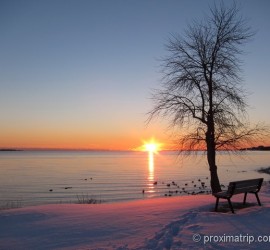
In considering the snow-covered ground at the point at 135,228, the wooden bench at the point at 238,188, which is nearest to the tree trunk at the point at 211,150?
the wooden bench at the point at 238,188

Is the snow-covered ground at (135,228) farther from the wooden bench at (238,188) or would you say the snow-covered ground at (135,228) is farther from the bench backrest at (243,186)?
the bench backrest at (243,186)

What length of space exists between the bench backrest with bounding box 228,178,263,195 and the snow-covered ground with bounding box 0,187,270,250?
687 millimetres

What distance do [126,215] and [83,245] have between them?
3.18 meters

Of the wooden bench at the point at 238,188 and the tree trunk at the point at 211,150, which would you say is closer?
the wooden bench at the point at 238,188

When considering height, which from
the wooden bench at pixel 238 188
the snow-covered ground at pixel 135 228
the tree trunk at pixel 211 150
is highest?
the tree trunk at pixel 211 150

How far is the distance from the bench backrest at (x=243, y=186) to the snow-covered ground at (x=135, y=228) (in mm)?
687

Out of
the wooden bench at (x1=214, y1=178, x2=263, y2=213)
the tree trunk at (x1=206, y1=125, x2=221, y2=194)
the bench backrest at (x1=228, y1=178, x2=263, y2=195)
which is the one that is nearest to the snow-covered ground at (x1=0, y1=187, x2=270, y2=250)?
the wooden bench at (x1=214, y1=178, x2=263, y2=213)

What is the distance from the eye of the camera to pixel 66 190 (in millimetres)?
37156

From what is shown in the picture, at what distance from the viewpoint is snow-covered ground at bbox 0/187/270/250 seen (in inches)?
308

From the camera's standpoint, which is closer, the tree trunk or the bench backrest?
the bench backrest

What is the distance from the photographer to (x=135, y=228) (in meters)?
9.18

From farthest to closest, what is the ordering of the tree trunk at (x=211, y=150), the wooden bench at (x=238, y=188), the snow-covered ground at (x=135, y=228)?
the tree trunk at (x=211, y=150) → the wooden bench at (x=238, y=188) → the snow-covered ground at (x=135, y=228)

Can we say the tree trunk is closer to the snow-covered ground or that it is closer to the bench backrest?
the bench backrest

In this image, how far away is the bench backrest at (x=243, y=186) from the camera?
37.9 feet
